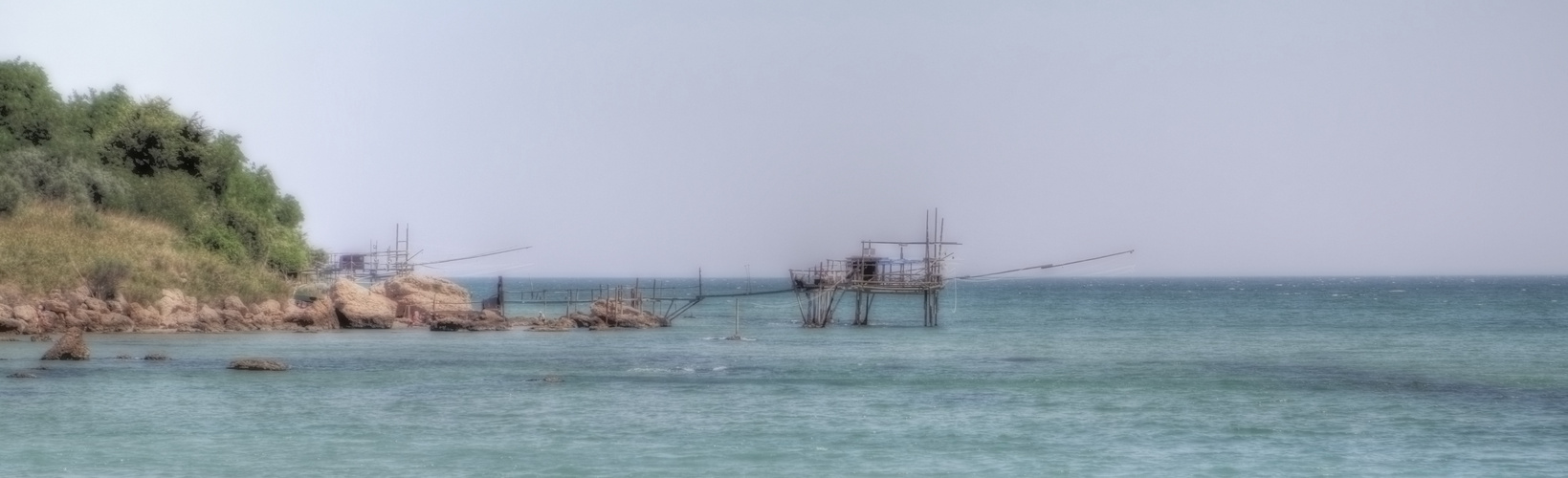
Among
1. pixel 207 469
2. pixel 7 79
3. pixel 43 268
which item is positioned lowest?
pixel 207 469

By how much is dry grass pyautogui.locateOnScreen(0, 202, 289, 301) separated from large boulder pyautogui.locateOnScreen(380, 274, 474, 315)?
4.58 metres

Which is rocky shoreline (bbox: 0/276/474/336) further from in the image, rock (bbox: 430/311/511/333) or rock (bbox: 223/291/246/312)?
rock (bbox: 430/311/511/333)

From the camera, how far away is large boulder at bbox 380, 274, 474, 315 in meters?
61.5

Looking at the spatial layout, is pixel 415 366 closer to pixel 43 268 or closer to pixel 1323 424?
pixel 43 268

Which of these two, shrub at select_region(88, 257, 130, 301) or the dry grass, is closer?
the dry grass

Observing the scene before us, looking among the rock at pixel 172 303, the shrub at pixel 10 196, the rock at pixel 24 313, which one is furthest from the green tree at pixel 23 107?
the rock at pixel 24 313

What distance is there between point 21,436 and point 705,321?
161 feet

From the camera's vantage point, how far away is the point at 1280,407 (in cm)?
3083

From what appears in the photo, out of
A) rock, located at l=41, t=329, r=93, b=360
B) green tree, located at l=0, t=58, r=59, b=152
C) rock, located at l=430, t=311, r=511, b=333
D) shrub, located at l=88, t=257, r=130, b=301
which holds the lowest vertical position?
rock, located at l=41, t=329, r=93, b=360

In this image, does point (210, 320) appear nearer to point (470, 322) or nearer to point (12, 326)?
point (12, 326)

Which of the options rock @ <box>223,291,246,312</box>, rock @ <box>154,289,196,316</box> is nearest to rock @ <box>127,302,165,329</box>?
rock @ <box>154,289,196,316</box>

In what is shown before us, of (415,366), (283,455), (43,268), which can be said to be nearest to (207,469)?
(283,455)

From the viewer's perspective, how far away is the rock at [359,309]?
56.9 meters

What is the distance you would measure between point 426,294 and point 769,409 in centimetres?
3585
